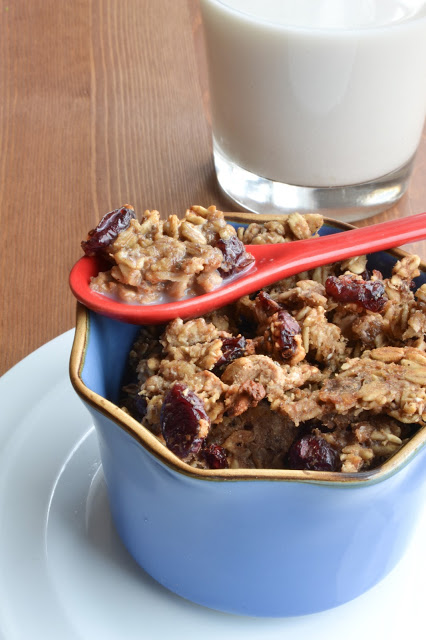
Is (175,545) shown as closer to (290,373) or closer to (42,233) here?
(290,373)

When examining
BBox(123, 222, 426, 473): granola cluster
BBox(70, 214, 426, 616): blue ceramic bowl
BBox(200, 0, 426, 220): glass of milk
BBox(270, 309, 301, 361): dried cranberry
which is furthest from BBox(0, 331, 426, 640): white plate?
BBox(200, 0, 426, 220): glass of milk

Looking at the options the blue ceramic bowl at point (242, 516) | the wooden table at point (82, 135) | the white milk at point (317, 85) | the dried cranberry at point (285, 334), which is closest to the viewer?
the blue ceramic bowl at point (242, 516)

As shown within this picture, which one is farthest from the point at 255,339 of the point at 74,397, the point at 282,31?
the point at 282,31

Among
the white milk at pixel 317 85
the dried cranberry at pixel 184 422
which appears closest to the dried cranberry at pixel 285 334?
the dried cranberry at pixel 184 422

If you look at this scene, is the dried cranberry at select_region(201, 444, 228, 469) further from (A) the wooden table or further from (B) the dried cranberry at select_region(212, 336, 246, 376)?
(A) the wooden table

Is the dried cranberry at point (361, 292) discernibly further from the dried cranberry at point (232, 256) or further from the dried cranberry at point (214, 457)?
the dried cranberry at point (214, 457)

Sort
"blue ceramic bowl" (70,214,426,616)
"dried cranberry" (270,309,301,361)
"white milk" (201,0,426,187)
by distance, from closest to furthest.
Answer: "blue ceramic bowl" (70,214,426,616) < "dried cranberry" (270,309,301,361) < "white milk" (201,0,426,187)
